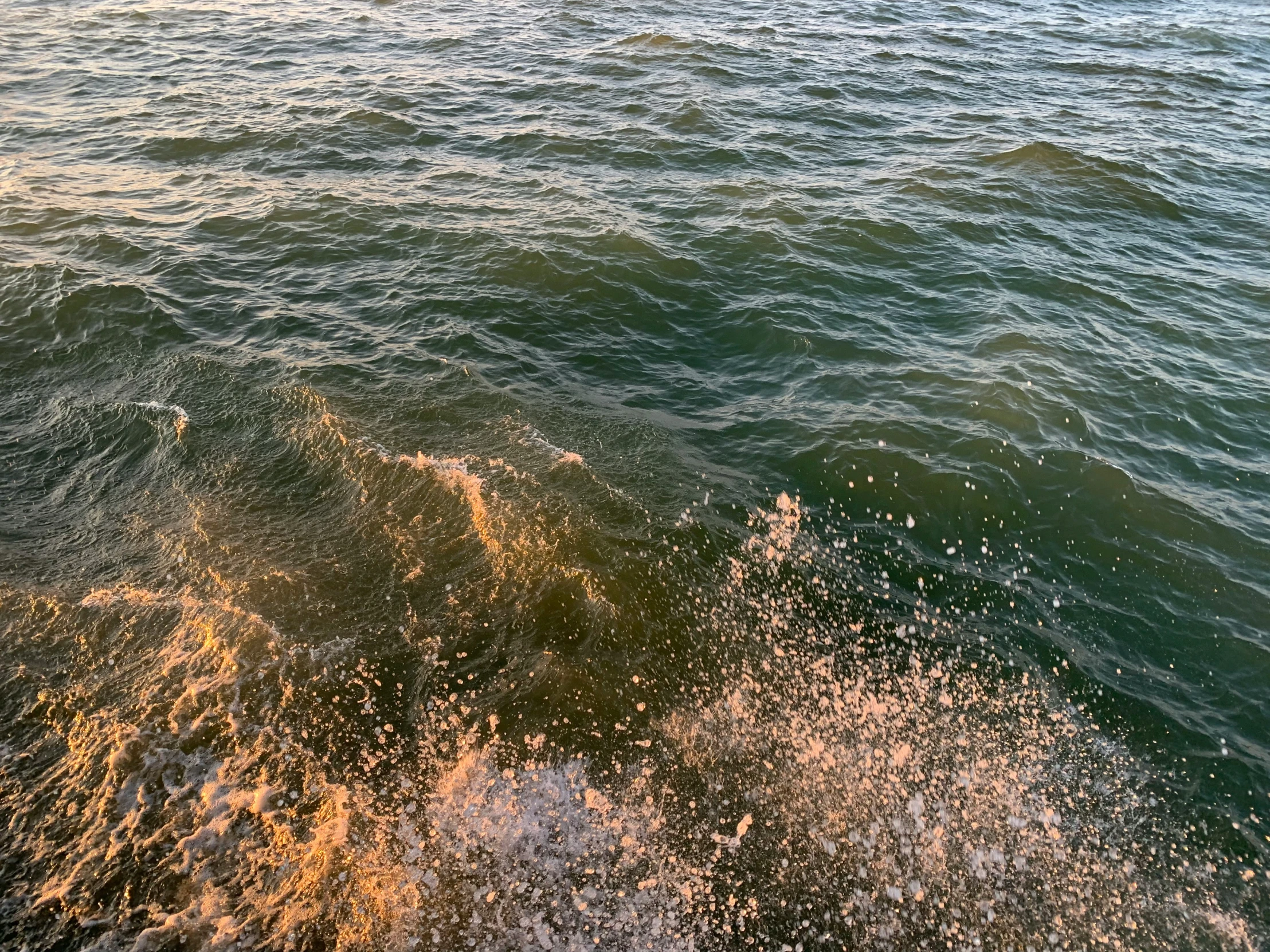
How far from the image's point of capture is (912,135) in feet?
68.8

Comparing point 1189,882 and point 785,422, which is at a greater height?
point 785,422

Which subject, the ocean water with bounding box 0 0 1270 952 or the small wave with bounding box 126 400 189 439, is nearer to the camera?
the ocean water with bounding box 0 0 1270 952

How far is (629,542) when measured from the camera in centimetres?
1007

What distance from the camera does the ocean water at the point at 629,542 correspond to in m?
7.17

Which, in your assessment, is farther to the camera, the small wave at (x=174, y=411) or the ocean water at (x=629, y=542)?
the small wave at (x=174, y=411)

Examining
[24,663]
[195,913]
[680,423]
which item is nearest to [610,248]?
[680,423]

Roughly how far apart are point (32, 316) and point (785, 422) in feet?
42.4

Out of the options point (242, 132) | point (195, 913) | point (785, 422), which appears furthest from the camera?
point (242, 132)

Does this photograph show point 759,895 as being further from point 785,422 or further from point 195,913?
point 785,422

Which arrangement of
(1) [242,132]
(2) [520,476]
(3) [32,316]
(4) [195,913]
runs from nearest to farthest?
(4) [195,913] → (2) [520,476] → (3) [32,316] → (1) [242,132]

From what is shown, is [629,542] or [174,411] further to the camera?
[174,411]

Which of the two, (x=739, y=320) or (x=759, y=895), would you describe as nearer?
(x=759, y=895)

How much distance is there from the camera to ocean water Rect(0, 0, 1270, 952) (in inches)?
282

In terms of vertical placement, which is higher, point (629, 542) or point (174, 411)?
point (174, 411)
